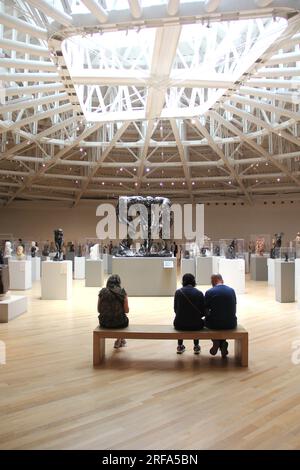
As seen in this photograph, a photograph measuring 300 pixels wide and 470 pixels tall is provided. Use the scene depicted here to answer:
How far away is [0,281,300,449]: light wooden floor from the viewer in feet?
12.4

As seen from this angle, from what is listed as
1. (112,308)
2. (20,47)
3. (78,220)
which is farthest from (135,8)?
(78,220)

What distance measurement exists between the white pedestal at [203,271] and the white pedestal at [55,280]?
651 centimetres

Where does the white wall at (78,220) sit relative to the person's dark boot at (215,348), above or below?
above

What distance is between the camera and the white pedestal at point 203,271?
17688 mm

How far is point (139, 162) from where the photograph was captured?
2500 cm

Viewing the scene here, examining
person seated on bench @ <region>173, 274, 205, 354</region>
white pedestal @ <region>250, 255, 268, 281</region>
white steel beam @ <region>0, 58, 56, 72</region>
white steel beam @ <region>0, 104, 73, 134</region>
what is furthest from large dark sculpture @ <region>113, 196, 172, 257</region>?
person seated on bench @ <region>173, 274, 205, 354</region>

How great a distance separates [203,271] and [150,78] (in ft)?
28.3

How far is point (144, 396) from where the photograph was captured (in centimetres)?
486

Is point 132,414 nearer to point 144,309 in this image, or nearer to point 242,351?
point 242,351

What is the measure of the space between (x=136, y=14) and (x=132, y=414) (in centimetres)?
713

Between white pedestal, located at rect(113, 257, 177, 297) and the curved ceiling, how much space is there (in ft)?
18.1

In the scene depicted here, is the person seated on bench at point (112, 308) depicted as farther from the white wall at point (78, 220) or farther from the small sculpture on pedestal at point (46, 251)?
the white wall at point (78, 220)

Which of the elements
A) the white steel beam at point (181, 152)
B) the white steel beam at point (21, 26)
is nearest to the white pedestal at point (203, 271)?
the white steel beam at point (181, 152)
